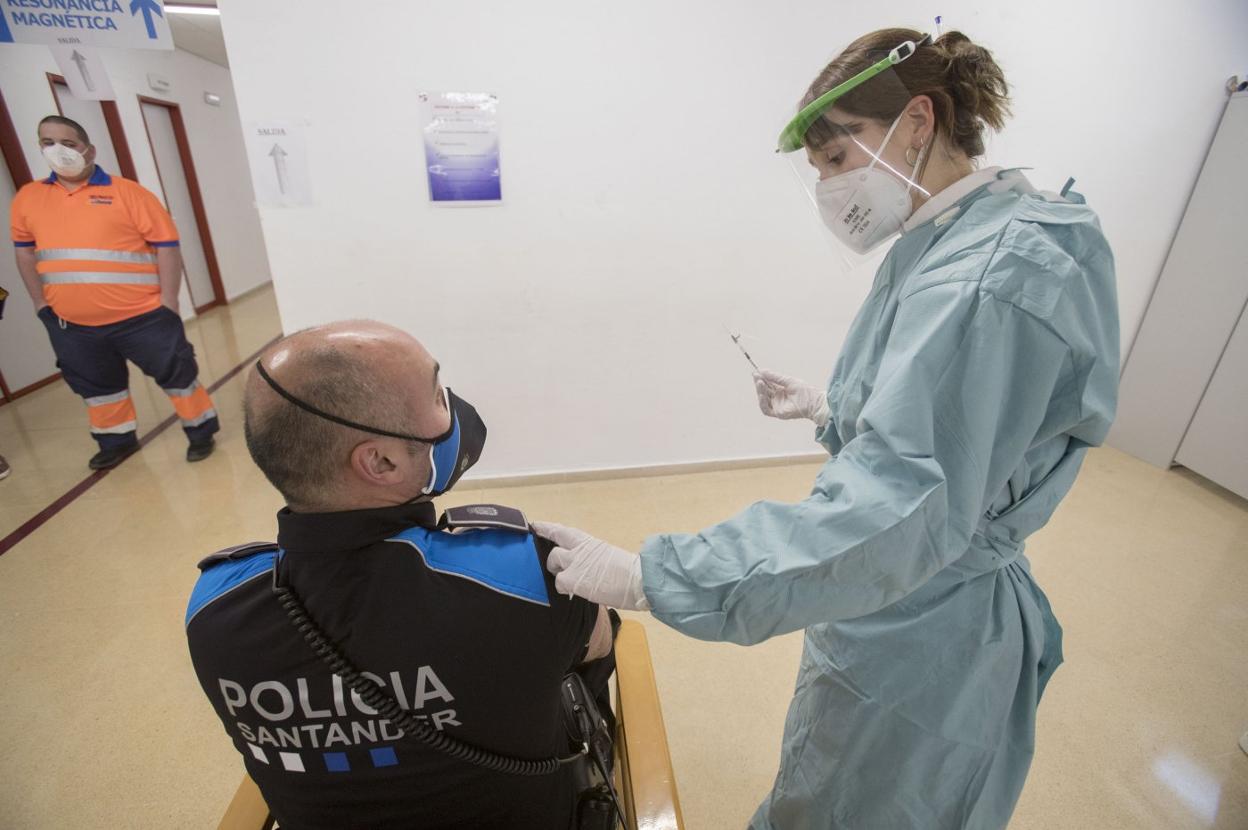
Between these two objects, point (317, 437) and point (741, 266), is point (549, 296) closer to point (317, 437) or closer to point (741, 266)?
point (741, 266)

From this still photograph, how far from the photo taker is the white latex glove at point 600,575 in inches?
28.3

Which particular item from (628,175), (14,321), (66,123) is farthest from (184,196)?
(628,175)

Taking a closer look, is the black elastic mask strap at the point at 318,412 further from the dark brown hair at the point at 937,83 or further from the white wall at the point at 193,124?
the white wall at the point at 193,124

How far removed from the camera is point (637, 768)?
0.88m

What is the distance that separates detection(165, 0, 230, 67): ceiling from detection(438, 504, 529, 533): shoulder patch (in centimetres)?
430

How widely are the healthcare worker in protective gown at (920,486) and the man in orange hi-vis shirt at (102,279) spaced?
2.92 m

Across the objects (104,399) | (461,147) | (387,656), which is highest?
(461,147)

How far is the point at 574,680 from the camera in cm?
91

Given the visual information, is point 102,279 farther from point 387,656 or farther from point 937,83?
point 937,83

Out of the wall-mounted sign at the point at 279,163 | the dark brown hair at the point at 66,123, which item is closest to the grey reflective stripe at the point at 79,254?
the dark brown hair at the point at 66,123

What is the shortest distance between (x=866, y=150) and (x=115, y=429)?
3515 millimetres

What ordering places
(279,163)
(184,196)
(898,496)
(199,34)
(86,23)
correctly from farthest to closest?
1. (184,196)
2. (199,34)
3. (86,23)
4. (279,163)
5. (898,496)

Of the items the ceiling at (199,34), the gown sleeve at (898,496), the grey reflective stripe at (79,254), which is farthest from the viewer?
the ceiling at (199,34)

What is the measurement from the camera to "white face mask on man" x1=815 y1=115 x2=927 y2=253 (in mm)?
903
